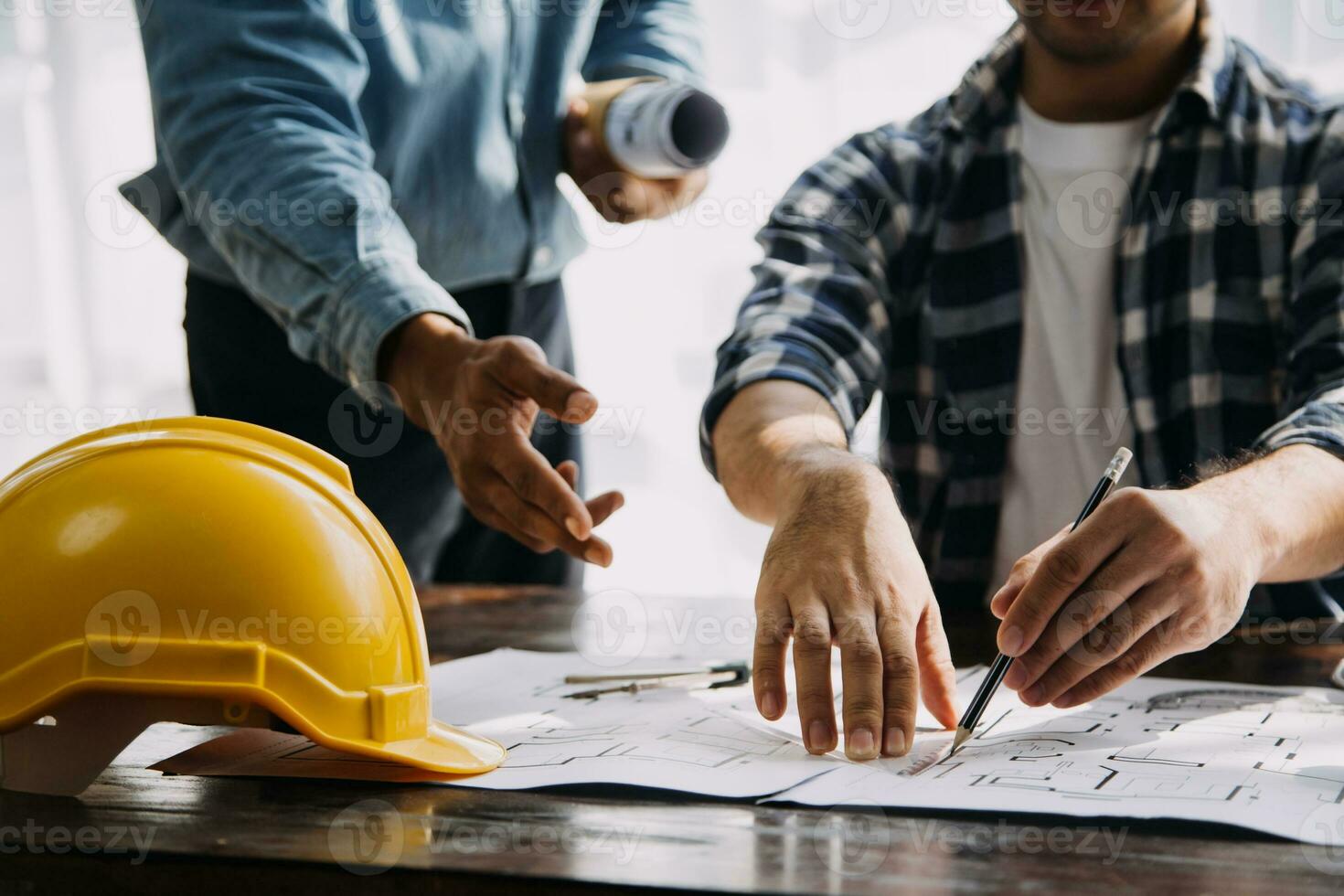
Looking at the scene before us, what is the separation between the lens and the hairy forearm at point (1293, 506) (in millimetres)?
859

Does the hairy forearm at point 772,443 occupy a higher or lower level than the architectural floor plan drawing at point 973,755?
higher

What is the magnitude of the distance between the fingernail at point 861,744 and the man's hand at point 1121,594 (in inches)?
4.5

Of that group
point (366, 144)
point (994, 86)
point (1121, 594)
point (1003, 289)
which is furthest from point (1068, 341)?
point (366, 144)

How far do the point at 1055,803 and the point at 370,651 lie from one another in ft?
1.25

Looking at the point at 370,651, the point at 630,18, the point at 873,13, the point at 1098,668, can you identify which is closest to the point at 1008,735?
the point at 1098,668

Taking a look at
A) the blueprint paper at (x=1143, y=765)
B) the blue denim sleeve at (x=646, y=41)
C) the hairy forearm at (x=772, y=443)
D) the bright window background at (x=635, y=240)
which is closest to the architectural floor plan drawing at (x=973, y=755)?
the blueprint paper at (x=1143, y=765)

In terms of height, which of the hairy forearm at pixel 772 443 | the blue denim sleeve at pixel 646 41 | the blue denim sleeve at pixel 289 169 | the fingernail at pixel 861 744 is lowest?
the fingernail at pixel 861 744

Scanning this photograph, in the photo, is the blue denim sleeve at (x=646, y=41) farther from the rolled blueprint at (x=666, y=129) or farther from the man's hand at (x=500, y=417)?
the man's hand at (x=500, y=417)

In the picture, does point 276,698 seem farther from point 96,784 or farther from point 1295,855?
point 1295,855

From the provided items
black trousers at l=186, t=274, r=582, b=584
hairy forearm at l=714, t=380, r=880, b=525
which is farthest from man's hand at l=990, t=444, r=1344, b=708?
black trousers at l=186, t=274, r=582, b=584

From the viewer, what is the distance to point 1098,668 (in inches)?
30.1

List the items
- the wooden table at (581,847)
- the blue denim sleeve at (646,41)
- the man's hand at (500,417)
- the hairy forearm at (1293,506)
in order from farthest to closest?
the blue denim sleeve at (646,41) < the man's hand at (500,417) < the hairy forearm at (1293,506) < the wooden table at (581,847)

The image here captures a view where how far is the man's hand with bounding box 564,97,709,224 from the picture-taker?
1.42 metres

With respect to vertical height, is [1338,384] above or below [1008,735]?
above
